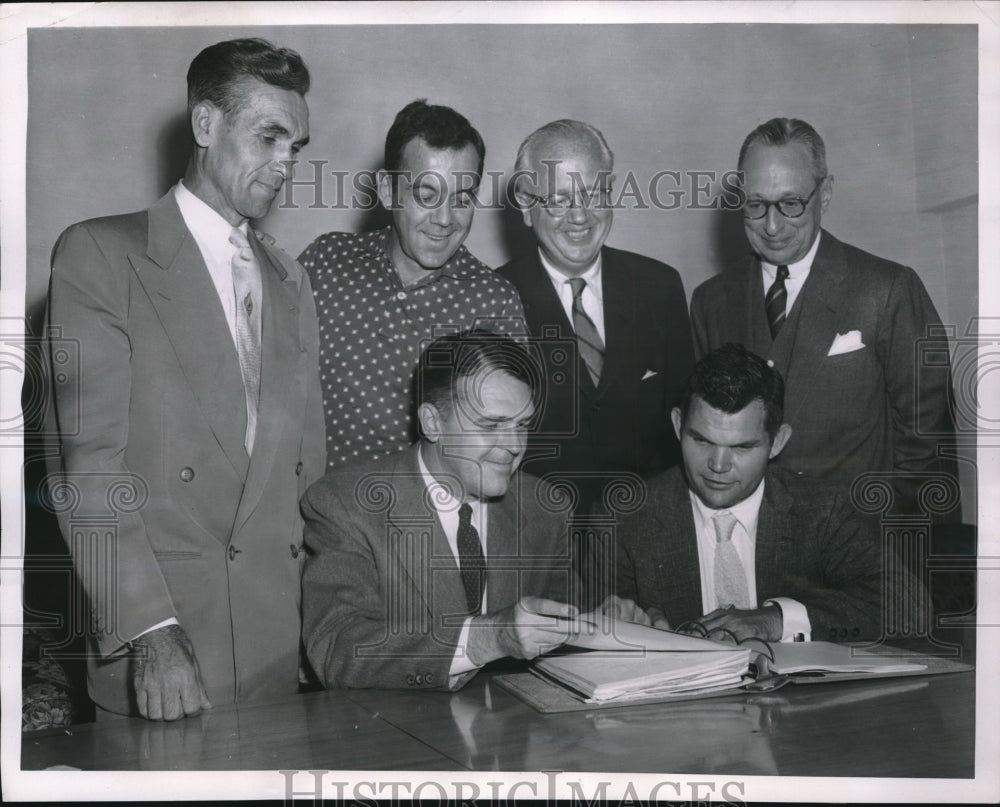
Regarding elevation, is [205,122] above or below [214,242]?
above

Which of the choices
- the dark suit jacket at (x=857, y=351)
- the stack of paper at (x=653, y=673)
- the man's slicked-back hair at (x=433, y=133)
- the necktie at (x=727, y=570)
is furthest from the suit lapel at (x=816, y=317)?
the man's slicked-back hair at (x=433, y=133)

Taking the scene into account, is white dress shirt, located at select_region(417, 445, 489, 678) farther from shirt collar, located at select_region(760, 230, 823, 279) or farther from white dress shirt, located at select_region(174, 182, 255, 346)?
shirt collar, located at select_region(760, 230, 823, 279)

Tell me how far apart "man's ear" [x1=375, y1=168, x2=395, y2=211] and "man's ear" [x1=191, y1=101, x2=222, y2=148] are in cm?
48

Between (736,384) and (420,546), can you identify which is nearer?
(420,546)

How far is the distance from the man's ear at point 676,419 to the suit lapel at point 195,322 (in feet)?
4.09

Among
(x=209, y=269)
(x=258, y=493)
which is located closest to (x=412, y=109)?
(x=209, y=269)

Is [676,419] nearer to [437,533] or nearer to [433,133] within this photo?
[437,533]

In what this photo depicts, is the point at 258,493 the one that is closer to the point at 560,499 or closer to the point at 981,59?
the point at 560,499

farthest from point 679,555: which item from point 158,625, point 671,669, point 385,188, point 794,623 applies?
point 158,625

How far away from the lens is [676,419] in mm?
3213

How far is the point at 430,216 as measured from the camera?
10.5 feet

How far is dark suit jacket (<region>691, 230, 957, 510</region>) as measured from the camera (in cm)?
324

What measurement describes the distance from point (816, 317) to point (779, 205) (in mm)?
353

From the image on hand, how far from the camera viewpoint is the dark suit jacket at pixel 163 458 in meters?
3.06
